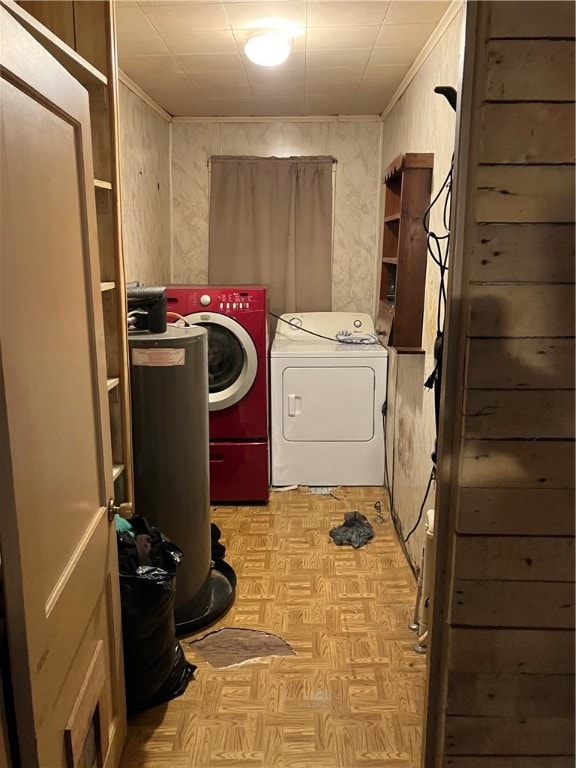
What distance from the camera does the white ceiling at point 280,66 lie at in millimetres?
2215

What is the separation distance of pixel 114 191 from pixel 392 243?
1.97 meters

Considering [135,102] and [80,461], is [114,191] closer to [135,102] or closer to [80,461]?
[80,461]

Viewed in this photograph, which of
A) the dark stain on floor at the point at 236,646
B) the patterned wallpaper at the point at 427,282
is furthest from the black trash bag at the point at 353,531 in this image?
the dark stain on floor at the point at 236,646

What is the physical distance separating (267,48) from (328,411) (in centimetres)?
189

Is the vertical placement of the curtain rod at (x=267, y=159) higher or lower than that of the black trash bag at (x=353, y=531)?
higher

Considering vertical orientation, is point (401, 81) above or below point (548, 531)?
above

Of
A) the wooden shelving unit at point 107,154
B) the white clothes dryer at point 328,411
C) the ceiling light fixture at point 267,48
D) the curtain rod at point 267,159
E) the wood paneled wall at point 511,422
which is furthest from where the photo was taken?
the curtain rod at point 267,159

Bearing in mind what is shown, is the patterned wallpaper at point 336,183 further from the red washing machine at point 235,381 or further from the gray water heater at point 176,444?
the gray water heater at point 176,444

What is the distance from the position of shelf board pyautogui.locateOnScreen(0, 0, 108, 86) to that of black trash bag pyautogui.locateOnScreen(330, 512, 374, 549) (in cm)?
224

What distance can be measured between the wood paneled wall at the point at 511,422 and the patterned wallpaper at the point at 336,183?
128 inches

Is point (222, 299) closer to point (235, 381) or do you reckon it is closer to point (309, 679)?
point (235, 381)

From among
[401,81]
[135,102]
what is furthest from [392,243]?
[135,102]

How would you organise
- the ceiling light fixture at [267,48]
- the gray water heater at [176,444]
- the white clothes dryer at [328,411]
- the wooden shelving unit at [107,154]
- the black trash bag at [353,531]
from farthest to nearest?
the white clothes dryer at [328,411]
the black trash bag at [353,531]
the ceiling light fixture at [267,48]
the gray water heater at [176,444]
the wooden shelving unit at [107,154]

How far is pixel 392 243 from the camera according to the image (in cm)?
340
